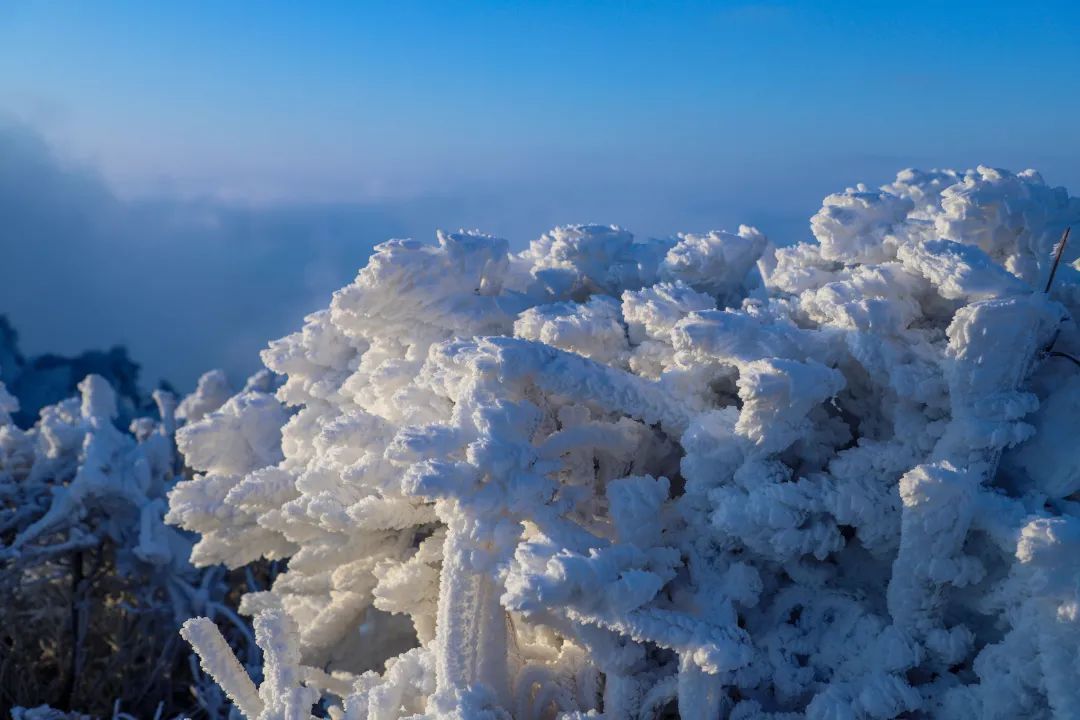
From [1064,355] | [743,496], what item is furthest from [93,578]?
[1064,355]

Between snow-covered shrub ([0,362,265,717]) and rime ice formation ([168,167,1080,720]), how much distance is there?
2.07 metres

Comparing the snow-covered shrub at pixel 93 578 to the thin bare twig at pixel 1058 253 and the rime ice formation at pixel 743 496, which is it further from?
the thin bare twig at pixel 1058 253

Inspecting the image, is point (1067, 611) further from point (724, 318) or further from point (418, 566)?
point (418, 566)

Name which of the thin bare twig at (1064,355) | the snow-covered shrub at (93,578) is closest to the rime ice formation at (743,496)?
the thin bare twig at (1064,355)

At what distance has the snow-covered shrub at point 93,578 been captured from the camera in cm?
445

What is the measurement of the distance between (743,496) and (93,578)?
13.1ft

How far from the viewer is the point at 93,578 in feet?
15.9

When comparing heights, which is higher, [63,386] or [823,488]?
[823,488]

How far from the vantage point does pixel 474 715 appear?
2.10 metres

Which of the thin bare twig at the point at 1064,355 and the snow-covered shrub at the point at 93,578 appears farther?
the snow-covered shrub at the point at 93,578

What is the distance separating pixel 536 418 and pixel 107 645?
382cm

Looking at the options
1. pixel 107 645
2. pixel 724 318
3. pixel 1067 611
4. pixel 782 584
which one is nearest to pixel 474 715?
pixel 782 584

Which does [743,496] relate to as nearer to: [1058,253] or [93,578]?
[1058,253]

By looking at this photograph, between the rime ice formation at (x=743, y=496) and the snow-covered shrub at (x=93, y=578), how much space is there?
2072 mm
